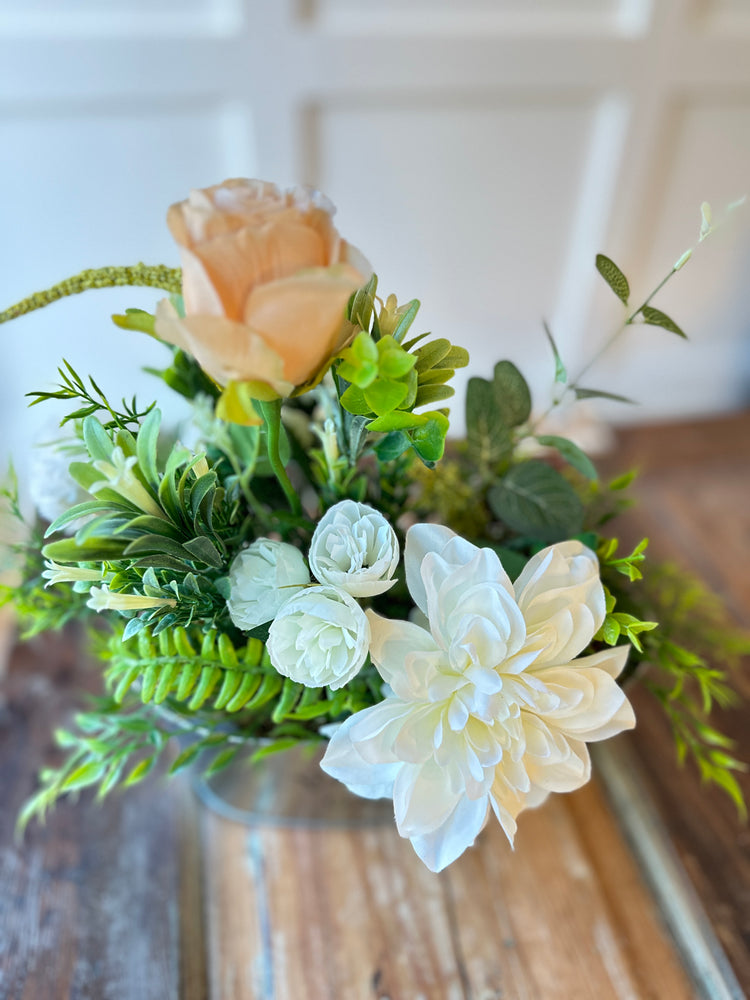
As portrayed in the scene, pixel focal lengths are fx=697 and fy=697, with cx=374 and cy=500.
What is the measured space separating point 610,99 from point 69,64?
0.93 metres

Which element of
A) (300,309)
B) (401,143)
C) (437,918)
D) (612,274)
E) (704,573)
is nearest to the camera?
(300,309)

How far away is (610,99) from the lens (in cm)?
128

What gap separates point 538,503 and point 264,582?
20 centimetres

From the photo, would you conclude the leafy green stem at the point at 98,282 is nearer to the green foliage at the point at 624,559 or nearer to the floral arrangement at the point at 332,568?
the floral arrangement at the point at 332,568

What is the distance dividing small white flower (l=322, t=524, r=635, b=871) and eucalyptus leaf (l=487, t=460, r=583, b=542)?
91 mm

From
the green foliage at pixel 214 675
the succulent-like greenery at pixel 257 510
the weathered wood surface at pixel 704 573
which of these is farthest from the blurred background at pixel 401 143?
the green foliage at pixel 214 675

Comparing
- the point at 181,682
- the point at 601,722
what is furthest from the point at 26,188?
the point at 601,722

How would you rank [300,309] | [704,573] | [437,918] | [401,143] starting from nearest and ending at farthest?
[300,309], [437,918], [704,573], [401,143]

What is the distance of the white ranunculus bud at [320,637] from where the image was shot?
1.03ft

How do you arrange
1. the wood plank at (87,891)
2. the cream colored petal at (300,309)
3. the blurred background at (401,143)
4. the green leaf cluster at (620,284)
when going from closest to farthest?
1. the cream colored petal at (300,309)
2. the green leaf cluster at (620,284)
3. the wood plank at (87,891)
4. the blurred background at (401,143)

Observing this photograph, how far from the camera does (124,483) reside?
0.31m

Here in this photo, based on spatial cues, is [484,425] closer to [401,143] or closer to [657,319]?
[657,319]

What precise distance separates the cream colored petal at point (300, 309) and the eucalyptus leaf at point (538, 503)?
210 millimetres

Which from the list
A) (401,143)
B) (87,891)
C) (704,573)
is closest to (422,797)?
(87,891)
